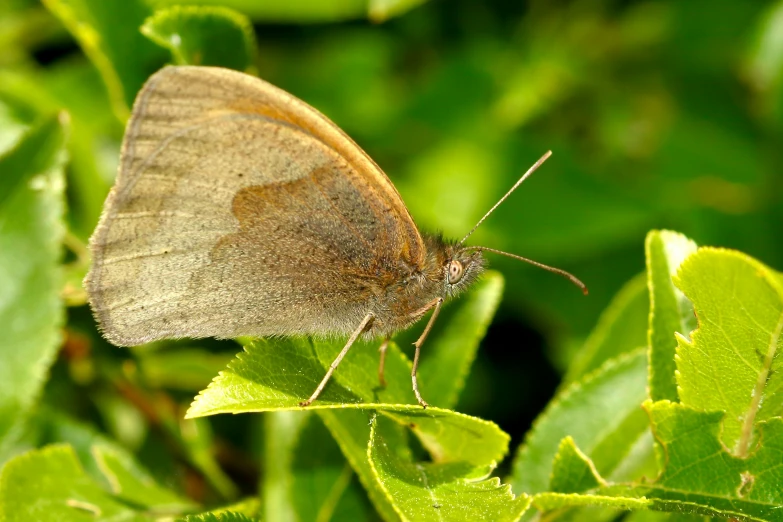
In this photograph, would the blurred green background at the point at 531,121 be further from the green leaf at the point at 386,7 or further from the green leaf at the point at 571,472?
the green leaf at the point at 571,472

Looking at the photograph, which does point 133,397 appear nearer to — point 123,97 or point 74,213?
point 74,213

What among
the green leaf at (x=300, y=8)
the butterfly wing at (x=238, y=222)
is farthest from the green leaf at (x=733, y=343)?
the green leaf at (x=300, y=8)

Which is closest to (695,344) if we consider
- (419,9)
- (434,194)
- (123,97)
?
(123,97)

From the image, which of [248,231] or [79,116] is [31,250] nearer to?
[248,231]

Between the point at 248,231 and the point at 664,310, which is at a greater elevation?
the point at 664,310

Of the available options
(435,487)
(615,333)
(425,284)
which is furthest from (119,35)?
(615,333)

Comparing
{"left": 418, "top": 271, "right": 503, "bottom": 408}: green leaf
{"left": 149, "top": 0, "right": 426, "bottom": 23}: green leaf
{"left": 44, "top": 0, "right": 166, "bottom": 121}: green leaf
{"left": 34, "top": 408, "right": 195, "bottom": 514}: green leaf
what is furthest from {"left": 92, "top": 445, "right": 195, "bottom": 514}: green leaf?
{"left": 149, "top": 0, "right": 426, "bottom": 23}: green leaf
